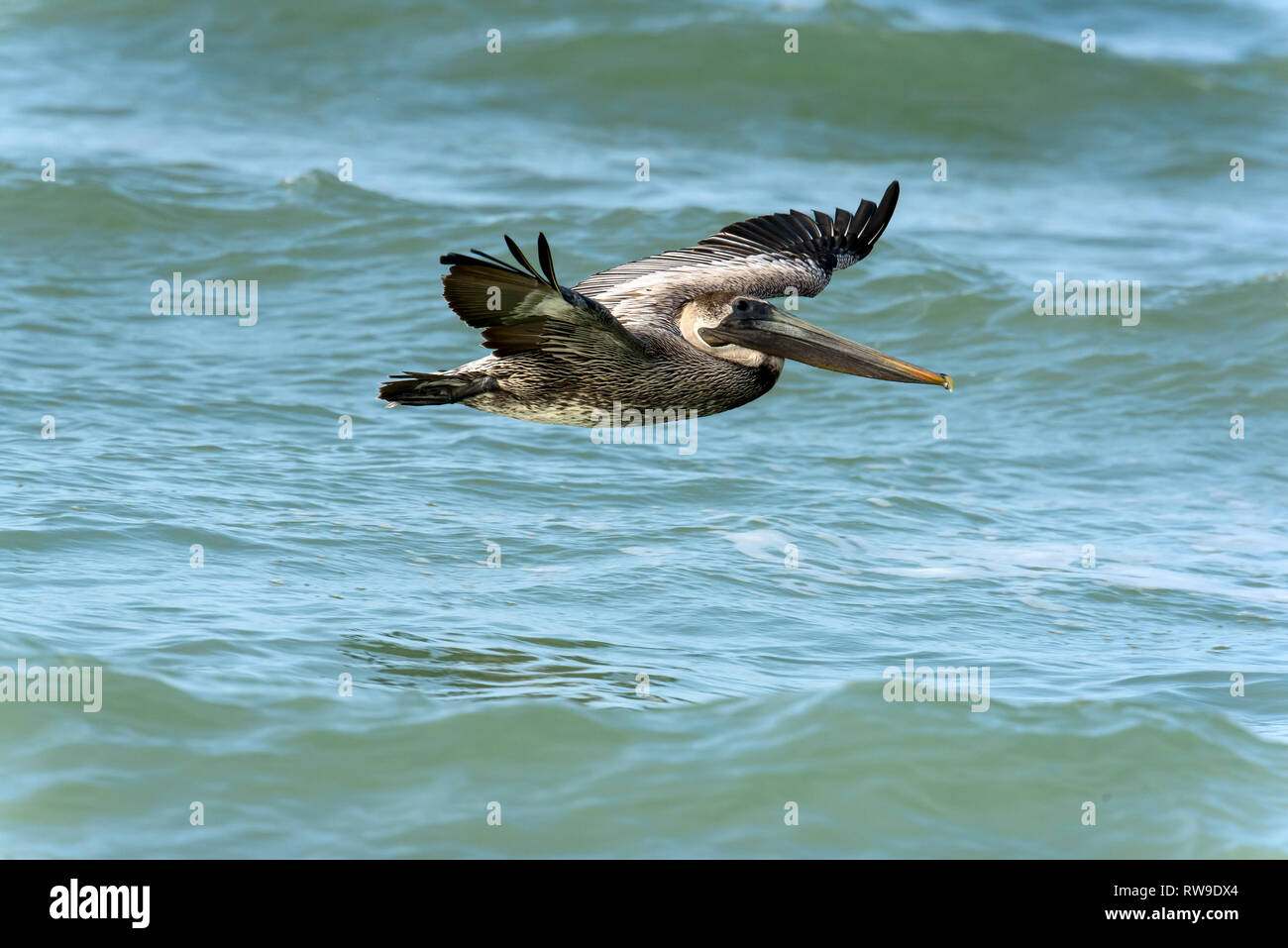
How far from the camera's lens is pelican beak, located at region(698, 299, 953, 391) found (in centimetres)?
700

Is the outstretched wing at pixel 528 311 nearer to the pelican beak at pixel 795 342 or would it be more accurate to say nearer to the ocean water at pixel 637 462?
the pelican beak at pixel 795 342

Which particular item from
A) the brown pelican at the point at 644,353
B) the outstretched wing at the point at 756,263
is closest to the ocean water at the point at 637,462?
the brown pelican at the point at 644,353

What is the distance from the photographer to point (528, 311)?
6457mm

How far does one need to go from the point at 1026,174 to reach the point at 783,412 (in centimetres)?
691

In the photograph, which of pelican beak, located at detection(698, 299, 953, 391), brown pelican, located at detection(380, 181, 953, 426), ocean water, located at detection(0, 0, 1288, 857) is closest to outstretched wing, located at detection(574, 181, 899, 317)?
brown pelican, located at detection(380, 181, 953, 426)

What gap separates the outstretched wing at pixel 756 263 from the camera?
7727 mm

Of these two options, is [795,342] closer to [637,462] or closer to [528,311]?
[528,311]

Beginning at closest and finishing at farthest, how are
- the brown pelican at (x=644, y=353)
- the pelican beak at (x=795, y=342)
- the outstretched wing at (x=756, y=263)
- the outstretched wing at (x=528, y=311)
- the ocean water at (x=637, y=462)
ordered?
1. the outstretched wing at (x=528, y=311)
2. the ocean water at (x=637, y=462)
3. the brown pelican at (x=644, y=353)
4. the pelican beak at (x=795, y=342)
5. the outstretched wing at (x=756, y=263)

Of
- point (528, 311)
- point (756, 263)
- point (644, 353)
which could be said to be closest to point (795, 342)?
point (644, 353)

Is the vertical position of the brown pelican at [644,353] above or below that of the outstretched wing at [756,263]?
below

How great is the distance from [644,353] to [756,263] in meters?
1.40

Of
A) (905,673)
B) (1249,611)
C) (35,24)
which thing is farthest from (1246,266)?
(35,24)

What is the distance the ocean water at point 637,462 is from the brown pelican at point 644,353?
4.07 ft

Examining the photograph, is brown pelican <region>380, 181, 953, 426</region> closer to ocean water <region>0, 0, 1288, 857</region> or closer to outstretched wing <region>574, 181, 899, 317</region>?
outstretched wing <region>574, 181, 899, 317</region>
